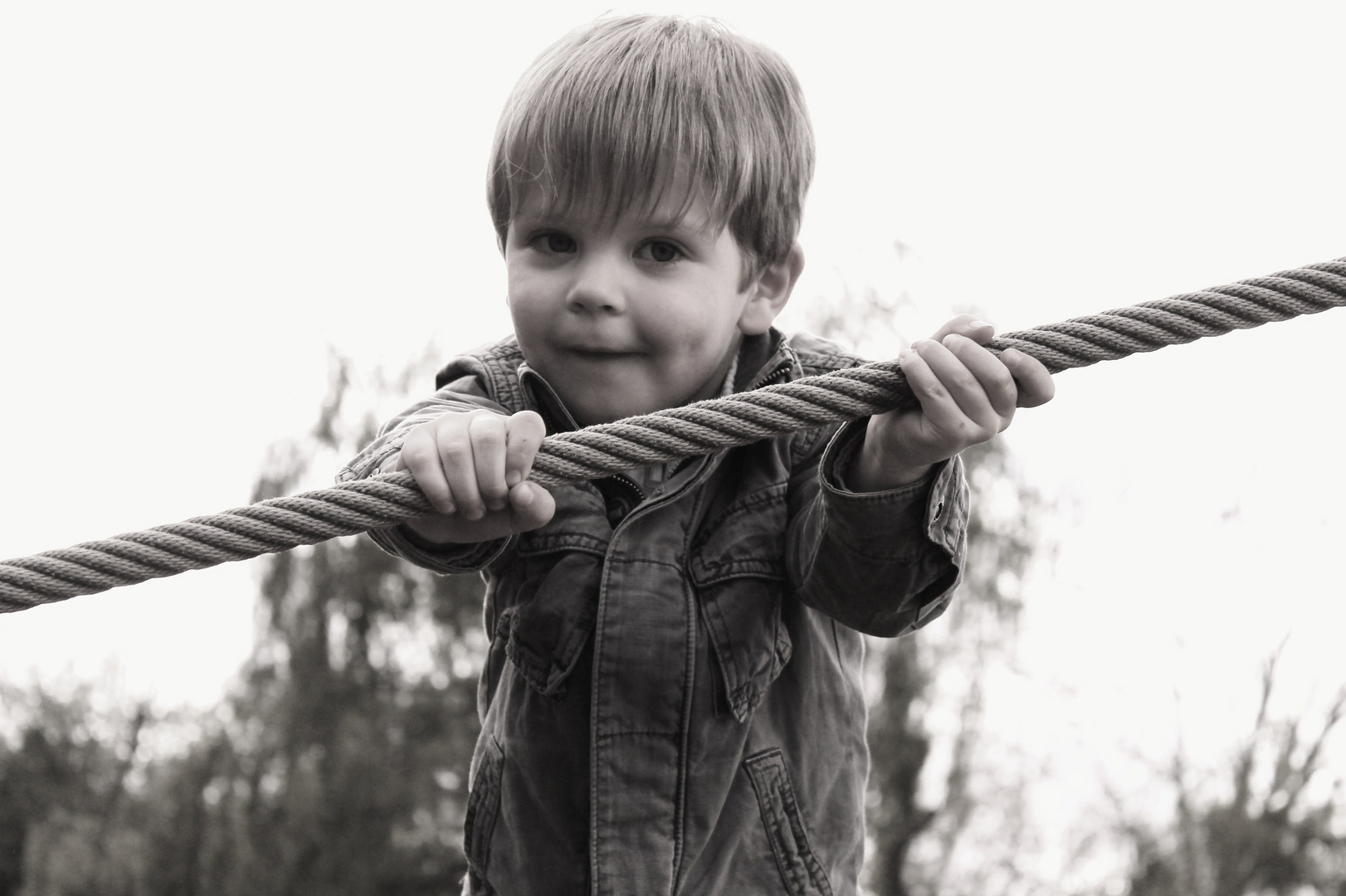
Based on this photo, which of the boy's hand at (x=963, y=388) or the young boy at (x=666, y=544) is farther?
the young boy at (x=666, y=544)

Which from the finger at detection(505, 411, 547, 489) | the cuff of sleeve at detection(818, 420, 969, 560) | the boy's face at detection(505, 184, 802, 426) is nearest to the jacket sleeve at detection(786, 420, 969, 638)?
the cuff of sleeve at detection(818, 420, 969, 560)

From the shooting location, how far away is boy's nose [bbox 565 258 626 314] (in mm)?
1620

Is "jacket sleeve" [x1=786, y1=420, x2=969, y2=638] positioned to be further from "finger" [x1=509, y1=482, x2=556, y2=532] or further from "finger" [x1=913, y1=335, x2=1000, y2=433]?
"finger" [x1=509, y1=482, x2=556, y2=532]

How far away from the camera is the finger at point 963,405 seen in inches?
57.1

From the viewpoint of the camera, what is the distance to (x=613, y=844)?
5.39 ft

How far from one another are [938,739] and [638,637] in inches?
434

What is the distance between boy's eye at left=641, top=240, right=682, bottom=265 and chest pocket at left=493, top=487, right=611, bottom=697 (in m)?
0.30

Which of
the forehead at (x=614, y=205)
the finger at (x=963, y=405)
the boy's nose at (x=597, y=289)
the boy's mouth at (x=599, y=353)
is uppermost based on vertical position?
the forehead at (x=614, y=205)

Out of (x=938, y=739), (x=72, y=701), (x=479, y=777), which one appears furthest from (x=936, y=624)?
(x=479, y=777)

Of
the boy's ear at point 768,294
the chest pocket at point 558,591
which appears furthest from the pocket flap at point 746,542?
the boy's ear at point 768,294

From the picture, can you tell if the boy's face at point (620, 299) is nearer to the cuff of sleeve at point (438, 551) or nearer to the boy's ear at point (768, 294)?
the boy's ear at point (768, 294)

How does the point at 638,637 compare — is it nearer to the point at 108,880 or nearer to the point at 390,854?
the point at 390,854

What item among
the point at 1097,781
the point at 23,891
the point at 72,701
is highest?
the point at 72,701

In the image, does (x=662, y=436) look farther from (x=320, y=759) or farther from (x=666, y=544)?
(x=320, y=759)
